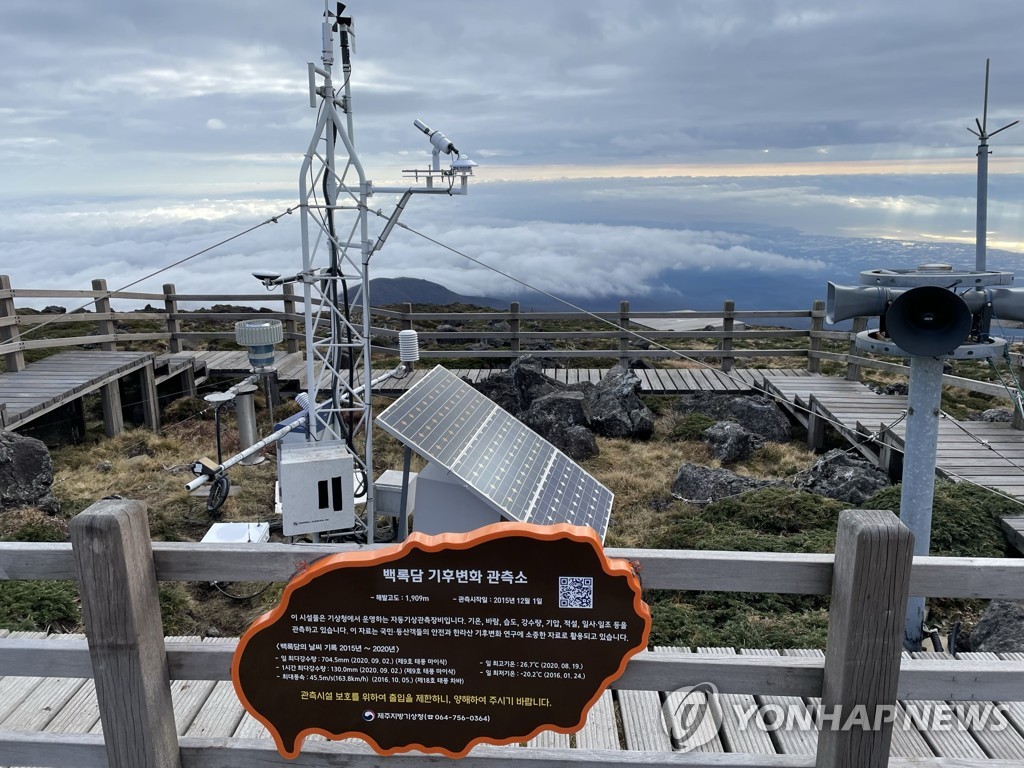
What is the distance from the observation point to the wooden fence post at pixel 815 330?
1292 cm

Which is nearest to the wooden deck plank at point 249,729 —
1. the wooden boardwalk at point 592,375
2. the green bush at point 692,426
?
the green bush at point 692,426

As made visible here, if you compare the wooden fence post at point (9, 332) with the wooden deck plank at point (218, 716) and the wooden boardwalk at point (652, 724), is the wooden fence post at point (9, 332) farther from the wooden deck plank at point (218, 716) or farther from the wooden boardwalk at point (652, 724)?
the wooden deck plank at point (218, 716)

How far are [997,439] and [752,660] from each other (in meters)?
7.35

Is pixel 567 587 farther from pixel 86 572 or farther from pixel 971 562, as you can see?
pixel 86 572

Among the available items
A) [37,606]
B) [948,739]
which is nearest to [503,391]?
[37,606]

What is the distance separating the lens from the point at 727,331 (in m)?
13.1

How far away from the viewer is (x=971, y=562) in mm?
2379

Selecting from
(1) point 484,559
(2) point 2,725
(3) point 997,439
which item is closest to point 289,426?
(2) point 2,725

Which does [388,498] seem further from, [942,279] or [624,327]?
[624,327]

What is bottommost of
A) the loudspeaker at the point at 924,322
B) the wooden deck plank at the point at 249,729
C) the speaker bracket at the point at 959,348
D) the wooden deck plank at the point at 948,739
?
the wooden deck plank at the point at 948,739

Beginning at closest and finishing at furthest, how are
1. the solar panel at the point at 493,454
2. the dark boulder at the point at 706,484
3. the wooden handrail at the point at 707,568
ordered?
the wooden handrail at the point at 707,568
the solar panel at the point at 493,454
the dark boulder at the point at 706,484

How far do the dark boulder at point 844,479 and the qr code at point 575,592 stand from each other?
5.60m

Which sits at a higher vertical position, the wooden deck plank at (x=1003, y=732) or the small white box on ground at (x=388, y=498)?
the wooden deck plank at (x=1003, y=732)

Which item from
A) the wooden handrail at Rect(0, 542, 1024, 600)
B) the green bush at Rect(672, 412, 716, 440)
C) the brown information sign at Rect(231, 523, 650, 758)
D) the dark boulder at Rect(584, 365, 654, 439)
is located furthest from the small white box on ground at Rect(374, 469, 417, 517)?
the wooden handrail at Rect(0, 542, 1024, 600)
